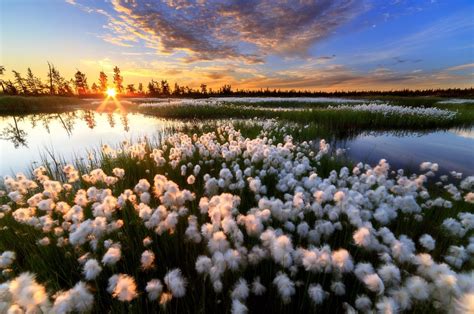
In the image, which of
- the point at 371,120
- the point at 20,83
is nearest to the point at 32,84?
the point at 20,83

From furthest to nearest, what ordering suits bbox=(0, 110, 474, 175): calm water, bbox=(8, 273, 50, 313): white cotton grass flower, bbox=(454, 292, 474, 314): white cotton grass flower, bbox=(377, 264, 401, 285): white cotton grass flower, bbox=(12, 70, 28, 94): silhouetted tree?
1. bbox=(12, 70, 28, 94): silhouetted tree
2. bbox=(0, 110, 474, 175): calm water
3. bbox=(377, 264, 401, 285): white cotton grass flower
4. bbox=(8, 273, 50, 313): white cotton grass flower
5. bbox=(454, 292, 474, 314): white cotton grass flower

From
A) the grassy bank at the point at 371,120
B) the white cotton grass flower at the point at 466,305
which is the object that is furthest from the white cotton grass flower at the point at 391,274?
the grassy bank at the point at 371,120

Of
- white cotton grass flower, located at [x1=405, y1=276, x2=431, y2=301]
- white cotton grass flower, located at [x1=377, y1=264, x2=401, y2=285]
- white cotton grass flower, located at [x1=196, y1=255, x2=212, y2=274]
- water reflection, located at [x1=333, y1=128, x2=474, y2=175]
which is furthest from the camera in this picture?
water reflection, located at [x1=333, y1=128, x2=474, y2=175]

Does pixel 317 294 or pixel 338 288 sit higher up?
pixel 317 294

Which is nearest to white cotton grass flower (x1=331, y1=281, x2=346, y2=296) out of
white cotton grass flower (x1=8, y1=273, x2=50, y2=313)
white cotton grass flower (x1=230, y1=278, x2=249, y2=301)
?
white cotton grass flower (x1=230, y1=278, x2=249, y2=301)

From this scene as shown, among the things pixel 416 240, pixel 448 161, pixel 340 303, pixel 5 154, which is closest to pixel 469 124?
pixel 448 161

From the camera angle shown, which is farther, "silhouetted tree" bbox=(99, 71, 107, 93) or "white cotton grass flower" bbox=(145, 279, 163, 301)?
"silhouetted tree" bbox=(99, 71, 107, 93)

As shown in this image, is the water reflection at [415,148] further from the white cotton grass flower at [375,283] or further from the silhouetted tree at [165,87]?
the silhouetted tree at [165,87]

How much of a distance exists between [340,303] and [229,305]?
114 cm

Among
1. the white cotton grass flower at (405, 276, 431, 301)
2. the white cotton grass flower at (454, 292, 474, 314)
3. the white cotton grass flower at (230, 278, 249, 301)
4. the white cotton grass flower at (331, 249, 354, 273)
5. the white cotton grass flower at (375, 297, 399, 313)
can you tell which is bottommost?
the white cotton grass flower at (230, 278, 249, 301)

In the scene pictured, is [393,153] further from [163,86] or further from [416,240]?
[163,86]

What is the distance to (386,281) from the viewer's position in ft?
6.98

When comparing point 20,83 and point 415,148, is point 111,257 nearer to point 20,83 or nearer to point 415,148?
point 415,148

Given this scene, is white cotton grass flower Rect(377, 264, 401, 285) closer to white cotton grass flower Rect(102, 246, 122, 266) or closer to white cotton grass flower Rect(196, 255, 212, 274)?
white cotton grass flower Rect(196, 255, 212, 274)
